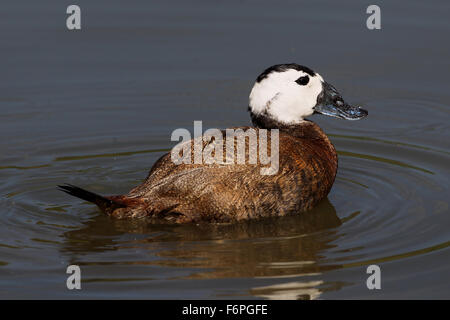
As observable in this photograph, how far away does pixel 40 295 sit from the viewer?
6.32 metres

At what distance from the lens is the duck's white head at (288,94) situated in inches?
316

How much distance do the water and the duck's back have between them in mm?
132

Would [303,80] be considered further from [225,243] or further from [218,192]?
[225,243]

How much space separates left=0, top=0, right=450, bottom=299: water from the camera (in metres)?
6.66

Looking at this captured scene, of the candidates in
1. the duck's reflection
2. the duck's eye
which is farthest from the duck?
the duck's reflection

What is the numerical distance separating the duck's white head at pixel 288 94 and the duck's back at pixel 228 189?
0.41 metres

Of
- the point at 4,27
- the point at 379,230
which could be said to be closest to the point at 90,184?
the point at 379,230

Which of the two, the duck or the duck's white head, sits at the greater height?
the duck's white head

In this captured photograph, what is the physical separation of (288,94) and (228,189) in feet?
4.13

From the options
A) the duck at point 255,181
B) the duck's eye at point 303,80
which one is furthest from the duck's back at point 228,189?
the duck's eye at point 303,80

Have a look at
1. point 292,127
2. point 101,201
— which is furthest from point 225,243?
point 292,127

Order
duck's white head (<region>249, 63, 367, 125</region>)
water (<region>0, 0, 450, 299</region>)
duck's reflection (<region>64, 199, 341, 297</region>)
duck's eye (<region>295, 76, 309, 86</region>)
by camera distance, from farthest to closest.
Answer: duck's eye (<region>295, 76, 309, 86</region>), duck's white head (<region>249, 63, 367, 125</region>), duck's reflection (<region>64, 199, 341, 297</region>), water (<region>0, 0, 450, 299</region>)

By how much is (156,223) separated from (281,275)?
1.27m

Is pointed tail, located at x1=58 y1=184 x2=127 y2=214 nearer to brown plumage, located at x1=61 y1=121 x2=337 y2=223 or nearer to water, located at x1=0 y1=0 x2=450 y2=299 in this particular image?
brown plumage, located at x1=61 y1=121 x2=337 y2=223
